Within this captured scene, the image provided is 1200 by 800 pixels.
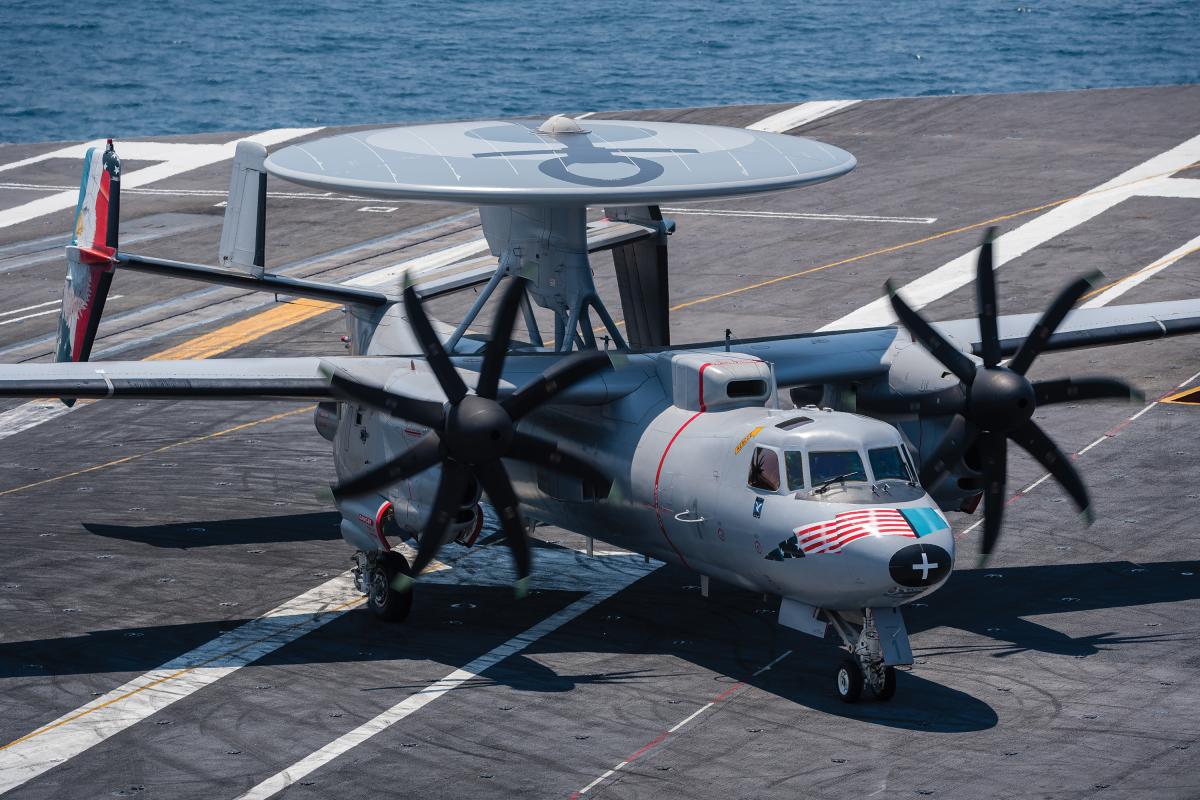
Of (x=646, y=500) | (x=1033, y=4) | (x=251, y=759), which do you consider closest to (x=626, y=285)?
(x=646, y=500)

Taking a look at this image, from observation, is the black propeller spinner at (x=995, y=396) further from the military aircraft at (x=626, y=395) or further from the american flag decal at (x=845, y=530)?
the american flag decal at (x=845, y=530)

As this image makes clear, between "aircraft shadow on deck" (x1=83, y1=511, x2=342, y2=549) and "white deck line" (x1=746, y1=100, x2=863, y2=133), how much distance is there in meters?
41.8

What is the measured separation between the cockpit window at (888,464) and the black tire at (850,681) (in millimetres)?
3007

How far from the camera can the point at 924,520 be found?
25594 millimetres

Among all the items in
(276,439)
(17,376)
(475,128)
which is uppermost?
(475,128)

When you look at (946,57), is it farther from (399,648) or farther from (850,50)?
(399,648)

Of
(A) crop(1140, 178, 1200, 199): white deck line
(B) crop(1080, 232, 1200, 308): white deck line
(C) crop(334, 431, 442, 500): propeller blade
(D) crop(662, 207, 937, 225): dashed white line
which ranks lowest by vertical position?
(B) crop(1080, 232, 1200, 308): white deck line

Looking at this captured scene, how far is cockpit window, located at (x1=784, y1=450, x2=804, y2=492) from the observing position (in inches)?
1032

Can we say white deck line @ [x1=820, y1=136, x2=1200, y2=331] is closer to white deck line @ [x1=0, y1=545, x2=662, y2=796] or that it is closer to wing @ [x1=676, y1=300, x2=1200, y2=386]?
wing @ [x1=676, y1=300, x2=1200, y2=386]

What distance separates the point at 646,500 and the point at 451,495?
3466 mm

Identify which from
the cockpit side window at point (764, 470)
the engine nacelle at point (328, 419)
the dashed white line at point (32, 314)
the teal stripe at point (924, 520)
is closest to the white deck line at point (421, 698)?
the cockpit side window at point (764, 470)

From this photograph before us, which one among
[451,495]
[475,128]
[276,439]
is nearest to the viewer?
[451,495]

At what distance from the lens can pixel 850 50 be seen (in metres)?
164

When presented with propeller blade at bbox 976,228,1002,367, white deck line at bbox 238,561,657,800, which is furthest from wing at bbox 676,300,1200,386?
white deck line at bbox 238,561,657,800
